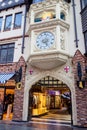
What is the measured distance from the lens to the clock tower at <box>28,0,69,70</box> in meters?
9.60

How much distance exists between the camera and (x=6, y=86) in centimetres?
1155

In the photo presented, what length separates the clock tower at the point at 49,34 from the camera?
960cm

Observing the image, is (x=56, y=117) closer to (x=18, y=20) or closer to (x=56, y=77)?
(x=56, y=77)

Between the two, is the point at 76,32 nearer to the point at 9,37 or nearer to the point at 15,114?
the point at 9,37

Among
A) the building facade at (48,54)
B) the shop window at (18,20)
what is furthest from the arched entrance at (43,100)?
the shop window at (18,20)

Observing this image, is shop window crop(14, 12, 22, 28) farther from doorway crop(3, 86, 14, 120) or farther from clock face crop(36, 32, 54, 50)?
doorway crop(3, 86, 14, 120)

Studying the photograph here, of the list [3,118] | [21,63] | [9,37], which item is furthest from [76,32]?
[3,118]

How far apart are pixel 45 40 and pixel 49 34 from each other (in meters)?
0.50

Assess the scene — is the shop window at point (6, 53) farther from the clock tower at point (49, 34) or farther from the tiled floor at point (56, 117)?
the tiled floor at point (56, 117)

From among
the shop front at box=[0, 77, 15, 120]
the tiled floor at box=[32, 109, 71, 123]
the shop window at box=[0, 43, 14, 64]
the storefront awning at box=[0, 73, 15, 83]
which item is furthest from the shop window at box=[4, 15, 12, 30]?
the tiled floor at box=[32, 109, 71, 123]

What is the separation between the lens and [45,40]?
10180 millimetres

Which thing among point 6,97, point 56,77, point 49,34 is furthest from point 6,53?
point 56,77

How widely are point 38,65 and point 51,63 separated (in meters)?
0.99

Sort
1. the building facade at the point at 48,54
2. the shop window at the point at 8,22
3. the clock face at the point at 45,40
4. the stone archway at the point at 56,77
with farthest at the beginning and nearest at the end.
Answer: the shop window at the point at 8,22 < the clock face at the point at 45,40 < the building facade at the point at 48,54 < the stone archway at the point at 56,77
